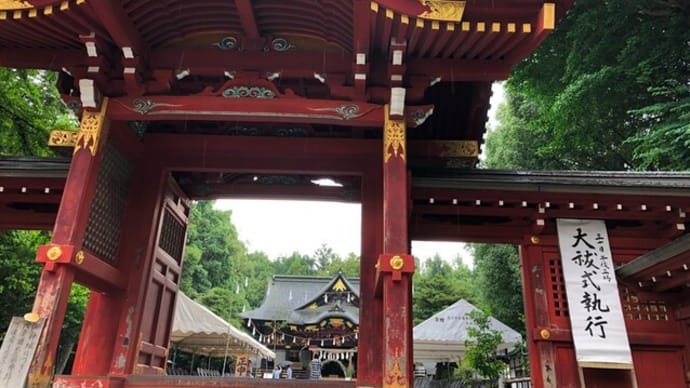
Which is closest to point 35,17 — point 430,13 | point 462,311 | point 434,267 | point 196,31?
point 196,31

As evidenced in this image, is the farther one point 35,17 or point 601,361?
point 601,361

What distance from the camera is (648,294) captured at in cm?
568

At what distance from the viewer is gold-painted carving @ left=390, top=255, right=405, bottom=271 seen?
405 cm

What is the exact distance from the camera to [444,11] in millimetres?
4102

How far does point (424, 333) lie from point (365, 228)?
1198 cm

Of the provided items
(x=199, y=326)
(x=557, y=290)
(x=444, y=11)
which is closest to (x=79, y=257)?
(x=444, y=11)

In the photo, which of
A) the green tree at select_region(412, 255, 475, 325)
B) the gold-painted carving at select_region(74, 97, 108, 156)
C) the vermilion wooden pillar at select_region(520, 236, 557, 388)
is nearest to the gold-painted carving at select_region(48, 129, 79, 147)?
the gold-painted carving at select_region(74, 97, 108, 156)

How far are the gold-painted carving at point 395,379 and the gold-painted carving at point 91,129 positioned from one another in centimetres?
339

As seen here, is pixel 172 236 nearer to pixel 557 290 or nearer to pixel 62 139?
pixel 62 139

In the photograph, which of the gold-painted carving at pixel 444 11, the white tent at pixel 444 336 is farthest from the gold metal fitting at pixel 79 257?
the white tent at pixel 444 336

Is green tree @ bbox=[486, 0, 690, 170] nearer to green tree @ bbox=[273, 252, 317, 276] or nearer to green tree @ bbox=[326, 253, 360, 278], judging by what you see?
green tree @ bbox=[326, 253, 360, 278]

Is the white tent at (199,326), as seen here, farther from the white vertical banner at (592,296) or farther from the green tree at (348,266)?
the green tree at (348,266)

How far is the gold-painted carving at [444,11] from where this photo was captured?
409 centimetres

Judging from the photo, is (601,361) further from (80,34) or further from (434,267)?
(434,267)
